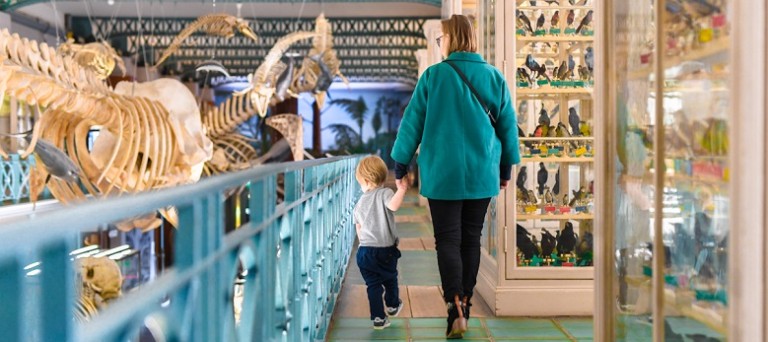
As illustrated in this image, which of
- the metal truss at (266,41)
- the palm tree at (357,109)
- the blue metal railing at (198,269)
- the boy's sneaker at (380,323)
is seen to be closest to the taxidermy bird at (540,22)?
the boy's sneaker at (380,323)

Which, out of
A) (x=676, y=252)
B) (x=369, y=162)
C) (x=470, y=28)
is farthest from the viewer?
(x=369, y=162)

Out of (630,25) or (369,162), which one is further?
(369,162)

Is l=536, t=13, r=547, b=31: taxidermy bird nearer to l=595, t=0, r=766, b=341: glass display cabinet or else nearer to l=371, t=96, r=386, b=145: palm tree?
l=595, t=0, r=766, b=341: glass display cabinet

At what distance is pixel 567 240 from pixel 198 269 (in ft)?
13.0

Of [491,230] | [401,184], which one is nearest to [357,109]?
[491,230]

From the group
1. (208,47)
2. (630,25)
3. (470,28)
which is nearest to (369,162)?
(470,28)

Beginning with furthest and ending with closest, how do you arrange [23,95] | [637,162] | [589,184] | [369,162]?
1. [23,95]
2. [589,184]
3. [369,162]
4. [637,162]

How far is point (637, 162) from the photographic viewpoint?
8.09 feet

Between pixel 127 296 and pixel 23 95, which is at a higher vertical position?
pixel 23 95

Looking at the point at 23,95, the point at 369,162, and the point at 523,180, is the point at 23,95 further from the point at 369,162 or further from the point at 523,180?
the point at 523,180

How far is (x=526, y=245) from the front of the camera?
517 centimetres

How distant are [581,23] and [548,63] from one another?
285 mm

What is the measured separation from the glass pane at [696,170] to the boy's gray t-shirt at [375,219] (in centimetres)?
242

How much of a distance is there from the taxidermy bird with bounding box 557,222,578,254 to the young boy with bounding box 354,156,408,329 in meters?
1.01
